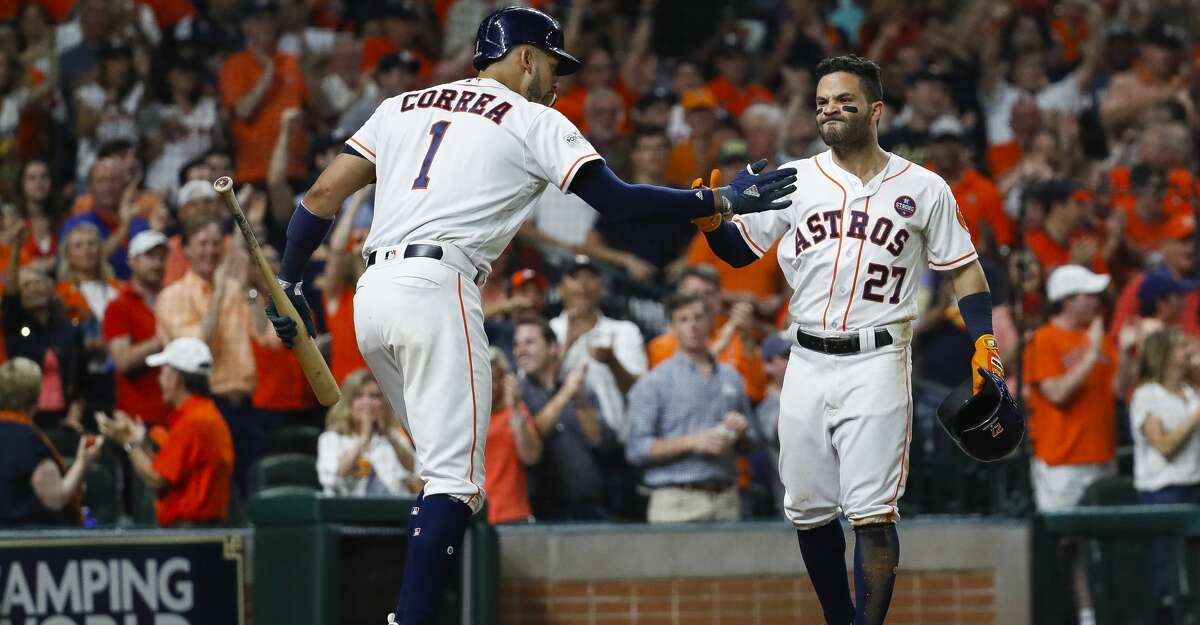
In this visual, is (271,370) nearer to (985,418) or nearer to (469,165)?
(469,165)

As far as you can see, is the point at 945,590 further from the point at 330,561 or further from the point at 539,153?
the point at 539,153

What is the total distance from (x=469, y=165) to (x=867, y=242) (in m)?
1.35

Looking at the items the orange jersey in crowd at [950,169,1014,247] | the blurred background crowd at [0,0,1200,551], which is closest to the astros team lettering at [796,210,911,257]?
the blurred background crowd at [0,0,1200,551]

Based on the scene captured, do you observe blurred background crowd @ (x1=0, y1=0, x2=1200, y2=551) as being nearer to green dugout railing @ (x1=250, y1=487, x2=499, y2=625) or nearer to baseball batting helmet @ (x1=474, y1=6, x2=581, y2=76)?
green dugout railing @ (x1=250, y1=487, x2=499, y2=625)

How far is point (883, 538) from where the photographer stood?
5461 millimetres

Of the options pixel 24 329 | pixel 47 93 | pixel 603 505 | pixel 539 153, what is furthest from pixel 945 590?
pixel 47 93

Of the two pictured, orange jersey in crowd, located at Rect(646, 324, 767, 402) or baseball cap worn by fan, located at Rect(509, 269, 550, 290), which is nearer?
orange jersey in crowd, located at Rect(646, 324, 767, 402)

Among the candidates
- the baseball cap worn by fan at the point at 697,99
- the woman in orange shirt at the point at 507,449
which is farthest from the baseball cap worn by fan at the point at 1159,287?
the woman in orange shirt at the point at 507,449

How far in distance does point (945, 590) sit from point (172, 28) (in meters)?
6.75

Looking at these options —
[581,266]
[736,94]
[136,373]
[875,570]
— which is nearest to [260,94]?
[581,266]

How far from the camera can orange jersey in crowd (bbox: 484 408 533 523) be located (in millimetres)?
8016

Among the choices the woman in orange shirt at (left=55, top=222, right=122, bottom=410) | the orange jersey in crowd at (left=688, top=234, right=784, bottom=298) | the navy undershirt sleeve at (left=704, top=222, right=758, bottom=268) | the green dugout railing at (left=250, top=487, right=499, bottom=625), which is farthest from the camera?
the orange jersey in crowd at (left=688, top=234, right=784, bottom=298)

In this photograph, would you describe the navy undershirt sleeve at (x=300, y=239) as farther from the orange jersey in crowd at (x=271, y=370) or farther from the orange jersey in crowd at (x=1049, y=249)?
the orange jersey in crowd at (x=1049, y=249)

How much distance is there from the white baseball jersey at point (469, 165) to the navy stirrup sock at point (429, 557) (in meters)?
0.76
